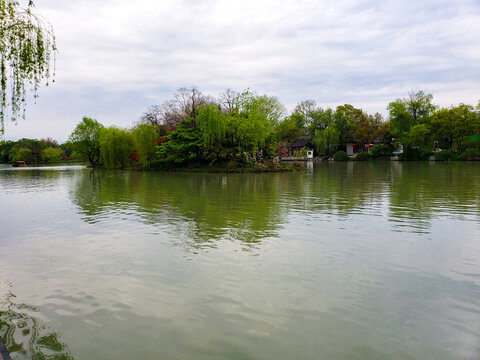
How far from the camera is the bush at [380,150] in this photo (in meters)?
80.4

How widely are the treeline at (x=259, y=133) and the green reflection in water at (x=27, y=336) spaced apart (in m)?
38.6

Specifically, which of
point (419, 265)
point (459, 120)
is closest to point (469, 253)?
point (419, 265)

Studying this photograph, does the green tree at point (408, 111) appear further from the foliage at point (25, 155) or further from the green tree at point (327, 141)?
the foliage at point (25, 155)

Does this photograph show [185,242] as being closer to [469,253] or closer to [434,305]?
[434,305]

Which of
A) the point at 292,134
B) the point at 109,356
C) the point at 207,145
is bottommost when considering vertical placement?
the point at 109,356

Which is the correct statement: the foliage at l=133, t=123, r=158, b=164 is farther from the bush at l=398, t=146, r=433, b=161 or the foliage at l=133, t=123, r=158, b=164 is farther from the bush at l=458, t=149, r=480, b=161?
the bush at l=458, t=149, r=480, b=161

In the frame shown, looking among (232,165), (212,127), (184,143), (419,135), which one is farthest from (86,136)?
(419,135)

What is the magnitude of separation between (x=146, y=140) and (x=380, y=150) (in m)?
57.1

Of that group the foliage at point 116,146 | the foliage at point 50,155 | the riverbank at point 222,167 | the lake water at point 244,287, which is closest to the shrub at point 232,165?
the riverbank at point 222,167

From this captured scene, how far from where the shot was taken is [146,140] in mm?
53406

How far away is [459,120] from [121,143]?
2623 inches

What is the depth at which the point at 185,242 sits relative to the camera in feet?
29.7

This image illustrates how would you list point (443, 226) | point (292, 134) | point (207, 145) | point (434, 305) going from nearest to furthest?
point (434, 305), point (443, 226), point (207, 145), point (292, 134)

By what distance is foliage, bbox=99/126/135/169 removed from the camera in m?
54.4
